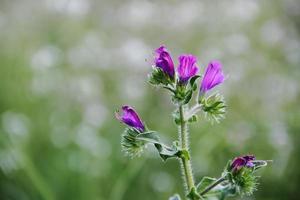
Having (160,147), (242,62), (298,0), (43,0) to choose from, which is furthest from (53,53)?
(160,147)

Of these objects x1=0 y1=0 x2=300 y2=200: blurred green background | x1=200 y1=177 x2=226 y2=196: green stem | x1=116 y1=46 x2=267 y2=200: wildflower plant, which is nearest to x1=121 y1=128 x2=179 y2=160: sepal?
x1=116 y1=46 x2=267 y2=200: wildflower plant

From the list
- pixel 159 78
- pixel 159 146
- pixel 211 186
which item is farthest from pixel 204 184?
pixel 159 78

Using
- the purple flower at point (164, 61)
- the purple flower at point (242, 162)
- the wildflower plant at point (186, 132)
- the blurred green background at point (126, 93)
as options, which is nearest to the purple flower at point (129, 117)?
the wildflower plant at point (186, 132)

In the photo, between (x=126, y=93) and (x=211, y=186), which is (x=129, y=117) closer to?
(x=211, y=186)

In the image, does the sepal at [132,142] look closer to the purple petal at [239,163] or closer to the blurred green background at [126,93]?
the purple petal at [239,163]

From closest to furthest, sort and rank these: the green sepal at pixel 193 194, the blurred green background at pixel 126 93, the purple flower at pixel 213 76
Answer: the green sepal at pixel 193 194 → the purple flower at pixel 213 76 → the blurred green background at pixel 126 93

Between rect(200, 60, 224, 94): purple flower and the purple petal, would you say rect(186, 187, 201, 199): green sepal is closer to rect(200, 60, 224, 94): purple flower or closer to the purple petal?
the purple petal

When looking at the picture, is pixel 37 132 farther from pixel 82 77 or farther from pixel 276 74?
pixel 276 74
